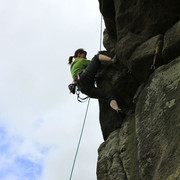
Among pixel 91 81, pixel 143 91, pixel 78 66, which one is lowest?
pixel 143 91

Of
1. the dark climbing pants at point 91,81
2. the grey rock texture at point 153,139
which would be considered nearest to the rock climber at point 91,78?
the dark climbing pants at point 91,81

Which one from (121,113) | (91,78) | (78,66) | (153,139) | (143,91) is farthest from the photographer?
(78,66)

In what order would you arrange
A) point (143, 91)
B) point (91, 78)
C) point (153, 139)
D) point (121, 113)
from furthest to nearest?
point (91, 78), point (121, 113), point (143, 91), point (153, 139)

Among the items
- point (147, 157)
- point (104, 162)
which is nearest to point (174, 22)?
point (147, 157)

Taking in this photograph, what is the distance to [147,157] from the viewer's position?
19.2 ft

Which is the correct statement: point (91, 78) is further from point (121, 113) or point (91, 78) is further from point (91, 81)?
point (121, 113)

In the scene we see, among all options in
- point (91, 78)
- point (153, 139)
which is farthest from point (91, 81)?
point (153, 139)

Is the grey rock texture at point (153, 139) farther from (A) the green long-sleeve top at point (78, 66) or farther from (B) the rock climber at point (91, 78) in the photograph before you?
(A) the green long-sleeve top at point (78, 66)

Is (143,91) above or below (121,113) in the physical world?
below

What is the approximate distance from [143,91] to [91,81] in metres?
1.91

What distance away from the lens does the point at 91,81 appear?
8.38 m

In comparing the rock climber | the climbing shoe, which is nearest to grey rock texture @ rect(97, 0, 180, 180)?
the climbing shoe

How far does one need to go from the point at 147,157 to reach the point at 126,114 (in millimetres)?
2361

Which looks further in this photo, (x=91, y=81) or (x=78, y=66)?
(x=78, y=66)
